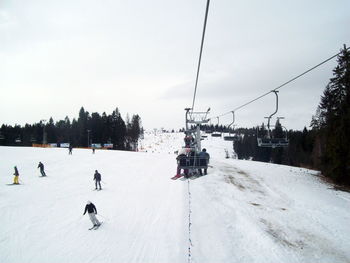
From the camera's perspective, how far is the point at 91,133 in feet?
259

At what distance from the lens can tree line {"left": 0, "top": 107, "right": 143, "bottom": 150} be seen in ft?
257

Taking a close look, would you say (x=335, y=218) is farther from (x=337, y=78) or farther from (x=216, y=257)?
(x=337, y=78)

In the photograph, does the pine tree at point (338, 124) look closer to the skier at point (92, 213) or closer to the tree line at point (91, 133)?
the skier at point (92, 213)

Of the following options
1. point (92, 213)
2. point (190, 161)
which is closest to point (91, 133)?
point (190, 161)

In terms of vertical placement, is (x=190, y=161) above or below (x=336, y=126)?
below

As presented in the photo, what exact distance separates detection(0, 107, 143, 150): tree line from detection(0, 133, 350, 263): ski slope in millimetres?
59294

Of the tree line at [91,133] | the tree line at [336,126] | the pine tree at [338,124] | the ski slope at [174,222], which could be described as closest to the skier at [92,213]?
the ski slope at [174,222]

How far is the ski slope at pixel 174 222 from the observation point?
887 centimetres

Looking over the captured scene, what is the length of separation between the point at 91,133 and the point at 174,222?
75146 mm

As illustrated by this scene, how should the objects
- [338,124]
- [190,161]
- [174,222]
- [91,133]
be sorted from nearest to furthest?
[174,222] → [190,161] → [338,124] → [91,133]

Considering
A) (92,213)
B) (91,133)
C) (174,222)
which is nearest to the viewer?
(92,213)

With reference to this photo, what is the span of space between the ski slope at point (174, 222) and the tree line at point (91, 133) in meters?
59.3

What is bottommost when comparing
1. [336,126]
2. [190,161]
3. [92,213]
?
[92,213]

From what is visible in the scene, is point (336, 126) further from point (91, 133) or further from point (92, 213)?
point (91, 133)
